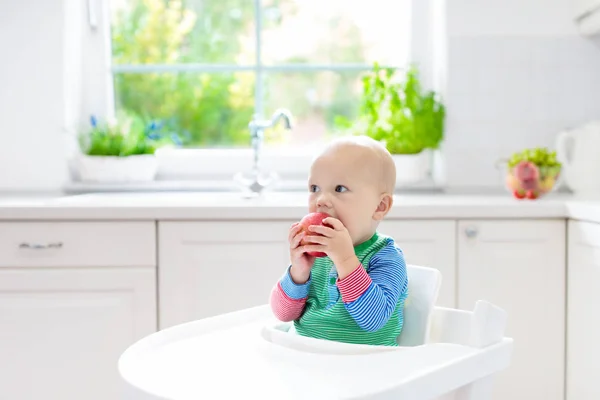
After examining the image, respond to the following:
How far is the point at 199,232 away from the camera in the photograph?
225 centimetres

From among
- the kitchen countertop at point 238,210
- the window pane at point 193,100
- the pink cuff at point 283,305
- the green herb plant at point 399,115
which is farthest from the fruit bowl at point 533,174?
the pink cuff at point 283,305

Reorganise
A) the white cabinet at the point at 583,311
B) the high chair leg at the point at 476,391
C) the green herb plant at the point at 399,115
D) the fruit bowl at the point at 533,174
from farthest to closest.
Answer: the green herb plant at the point at 399,115 < the fruit bowl at the point at 533,174 < the white cabinet at the point at 583,311 < the high chair leg at the point at 476,391

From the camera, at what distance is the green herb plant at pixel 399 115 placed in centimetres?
281

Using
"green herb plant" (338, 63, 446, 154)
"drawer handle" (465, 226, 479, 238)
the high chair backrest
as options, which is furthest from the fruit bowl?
the high chair backrest

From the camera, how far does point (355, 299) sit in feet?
3.91

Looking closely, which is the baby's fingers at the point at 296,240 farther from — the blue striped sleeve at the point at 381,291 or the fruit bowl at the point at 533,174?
the fruit bowl at the point at 533,174

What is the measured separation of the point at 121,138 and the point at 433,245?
125cm

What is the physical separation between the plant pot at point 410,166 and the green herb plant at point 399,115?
0.03 m

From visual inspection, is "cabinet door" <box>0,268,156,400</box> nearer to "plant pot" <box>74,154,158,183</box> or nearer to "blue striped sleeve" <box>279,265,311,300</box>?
"plant pot" <box>74,154,158,183</box>

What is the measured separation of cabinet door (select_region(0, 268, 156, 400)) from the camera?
2246 mm

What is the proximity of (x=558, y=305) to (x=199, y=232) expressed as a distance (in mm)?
1040

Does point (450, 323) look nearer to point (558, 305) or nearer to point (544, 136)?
point (558, 305)

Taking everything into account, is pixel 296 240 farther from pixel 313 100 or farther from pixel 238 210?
pixel 313 100

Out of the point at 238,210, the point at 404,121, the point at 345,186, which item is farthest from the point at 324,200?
the point at 404,121
